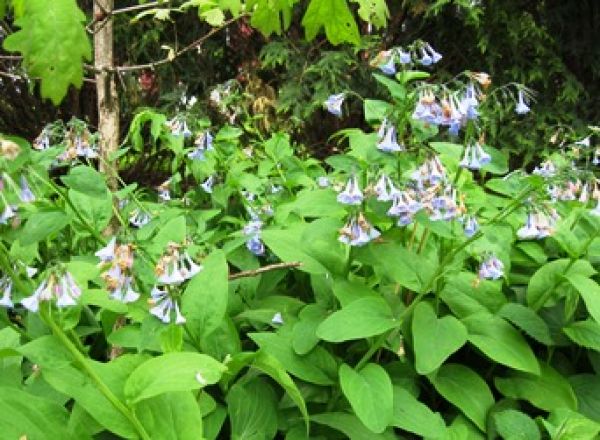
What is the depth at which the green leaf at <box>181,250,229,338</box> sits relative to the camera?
1570 millimetres

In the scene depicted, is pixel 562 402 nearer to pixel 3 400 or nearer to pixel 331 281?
pixel 331 281

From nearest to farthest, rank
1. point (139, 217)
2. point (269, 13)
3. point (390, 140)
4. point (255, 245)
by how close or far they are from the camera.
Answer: point (269, 13), point (390, 140), point (255, 245), point (139, 217)

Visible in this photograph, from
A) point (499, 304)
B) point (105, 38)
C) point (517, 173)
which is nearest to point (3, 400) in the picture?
point (499, 304)

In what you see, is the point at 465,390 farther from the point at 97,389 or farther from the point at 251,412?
the point at 97,389

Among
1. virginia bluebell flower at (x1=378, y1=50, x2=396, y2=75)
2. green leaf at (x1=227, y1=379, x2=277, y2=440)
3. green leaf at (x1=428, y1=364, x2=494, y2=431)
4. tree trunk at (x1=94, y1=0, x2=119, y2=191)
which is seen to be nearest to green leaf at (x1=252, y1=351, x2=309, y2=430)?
green leaf at (x1=227, y1=379, x2=277, y2=440)

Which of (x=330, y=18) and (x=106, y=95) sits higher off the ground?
(x=330, y=18)

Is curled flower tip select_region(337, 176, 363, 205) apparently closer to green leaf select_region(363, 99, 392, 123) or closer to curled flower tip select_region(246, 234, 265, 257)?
green leaf select_region(363, 99, 392, 123)

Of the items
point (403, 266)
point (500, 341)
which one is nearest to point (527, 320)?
point (500, 341)

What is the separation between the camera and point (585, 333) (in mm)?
1812

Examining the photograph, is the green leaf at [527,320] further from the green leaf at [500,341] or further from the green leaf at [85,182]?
the green leaf at [85,182]

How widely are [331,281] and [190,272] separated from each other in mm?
561

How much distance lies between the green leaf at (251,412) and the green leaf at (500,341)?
0.53 m

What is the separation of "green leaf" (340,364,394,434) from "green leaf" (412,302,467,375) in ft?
0.32

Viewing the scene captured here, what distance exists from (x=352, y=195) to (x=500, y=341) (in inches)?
20.8
